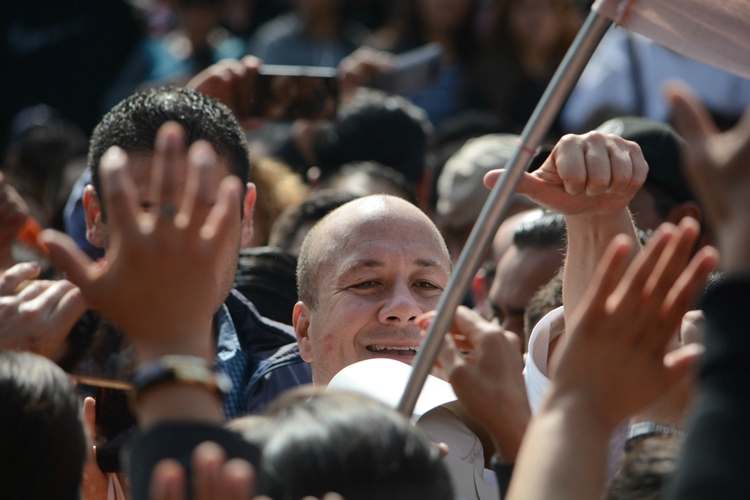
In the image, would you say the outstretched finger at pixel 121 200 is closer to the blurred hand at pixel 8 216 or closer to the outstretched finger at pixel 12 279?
the outstretched finger at pixel 12 279

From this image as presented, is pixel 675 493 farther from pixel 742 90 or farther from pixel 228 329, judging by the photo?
pixel 742 90

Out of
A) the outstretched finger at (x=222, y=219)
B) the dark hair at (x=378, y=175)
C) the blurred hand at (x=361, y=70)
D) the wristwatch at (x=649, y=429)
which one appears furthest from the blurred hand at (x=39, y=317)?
the blurred hand at (x=361, y=70)

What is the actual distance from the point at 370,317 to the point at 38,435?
1280mm

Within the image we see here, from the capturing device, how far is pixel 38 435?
5.26ft

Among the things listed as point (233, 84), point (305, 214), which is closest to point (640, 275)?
point (305, 214)

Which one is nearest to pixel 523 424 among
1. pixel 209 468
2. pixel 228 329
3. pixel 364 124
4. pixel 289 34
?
pixel 209 468

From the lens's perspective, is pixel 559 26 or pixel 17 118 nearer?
pixel 559 26

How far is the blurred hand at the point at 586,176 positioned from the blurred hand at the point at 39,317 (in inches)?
38.2

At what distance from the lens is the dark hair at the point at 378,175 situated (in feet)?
14.5

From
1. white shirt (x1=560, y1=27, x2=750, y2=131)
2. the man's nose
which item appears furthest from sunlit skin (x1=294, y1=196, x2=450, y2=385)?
white shirt (x1=560, y1=27, x2=750, y2=131)

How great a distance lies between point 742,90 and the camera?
4840mm

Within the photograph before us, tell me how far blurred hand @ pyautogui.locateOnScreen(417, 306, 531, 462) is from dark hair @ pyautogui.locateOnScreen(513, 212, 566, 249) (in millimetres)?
1586

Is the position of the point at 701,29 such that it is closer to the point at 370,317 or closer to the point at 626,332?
the point at 626,332

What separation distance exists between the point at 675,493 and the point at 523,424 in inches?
20.1
